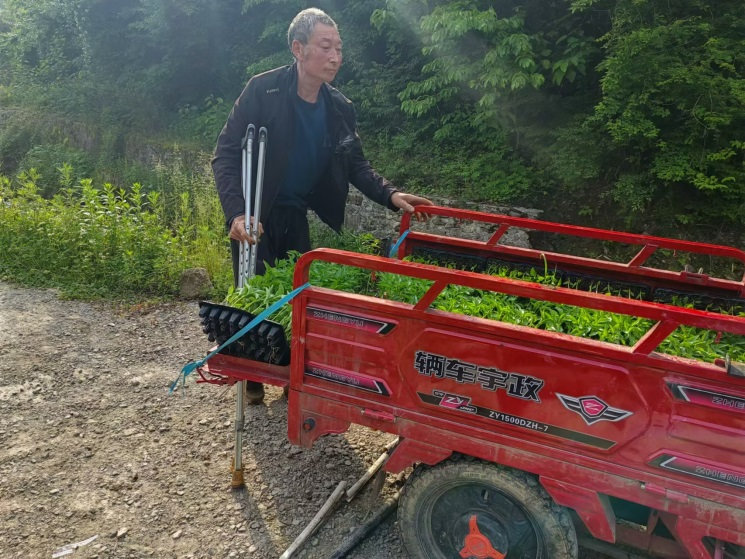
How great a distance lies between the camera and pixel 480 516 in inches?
94.8

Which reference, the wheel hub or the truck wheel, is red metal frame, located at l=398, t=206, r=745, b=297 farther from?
the wheel hub

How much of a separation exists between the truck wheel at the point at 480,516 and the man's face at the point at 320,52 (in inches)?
97.7

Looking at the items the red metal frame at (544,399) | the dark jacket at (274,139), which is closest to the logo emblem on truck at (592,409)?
the red metal frame at (544,399)

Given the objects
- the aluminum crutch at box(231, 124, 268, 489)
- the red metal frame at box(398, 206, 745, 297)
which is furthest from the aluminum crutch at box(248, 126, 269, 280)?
the red metal frame at box(398, 206, 745, 297)

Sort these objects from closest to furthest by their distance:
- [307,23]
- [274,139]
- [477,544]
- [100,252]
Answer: [477,544] → [307,23] → [274,139] → [100,252]

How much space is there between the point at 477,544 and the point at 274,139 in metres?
2.71

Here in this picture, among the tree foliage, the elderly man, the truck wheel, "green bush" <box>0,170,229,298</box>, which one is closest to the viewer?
the truck wheel

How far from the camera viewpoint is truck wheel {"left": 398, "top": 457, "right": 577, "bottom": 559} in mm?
2240

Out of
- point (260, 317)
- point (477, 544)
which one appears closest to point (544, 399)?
point (477, 544)

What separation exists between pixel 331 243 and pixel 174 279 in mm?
2866

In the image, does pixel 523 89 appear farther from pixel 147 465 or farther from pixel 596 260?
pixel 147 465

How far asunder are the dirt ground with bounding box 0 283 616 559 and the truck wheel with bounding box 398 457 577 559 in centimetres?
39

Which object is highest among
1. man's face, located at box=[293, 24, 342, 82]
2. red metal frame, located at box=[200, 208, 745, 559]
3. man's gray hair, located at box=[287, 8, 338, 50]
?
man's gray hair, located at box=[287, 8, 338, 50]

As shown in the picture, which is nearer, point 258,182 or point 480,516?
point 480,516
